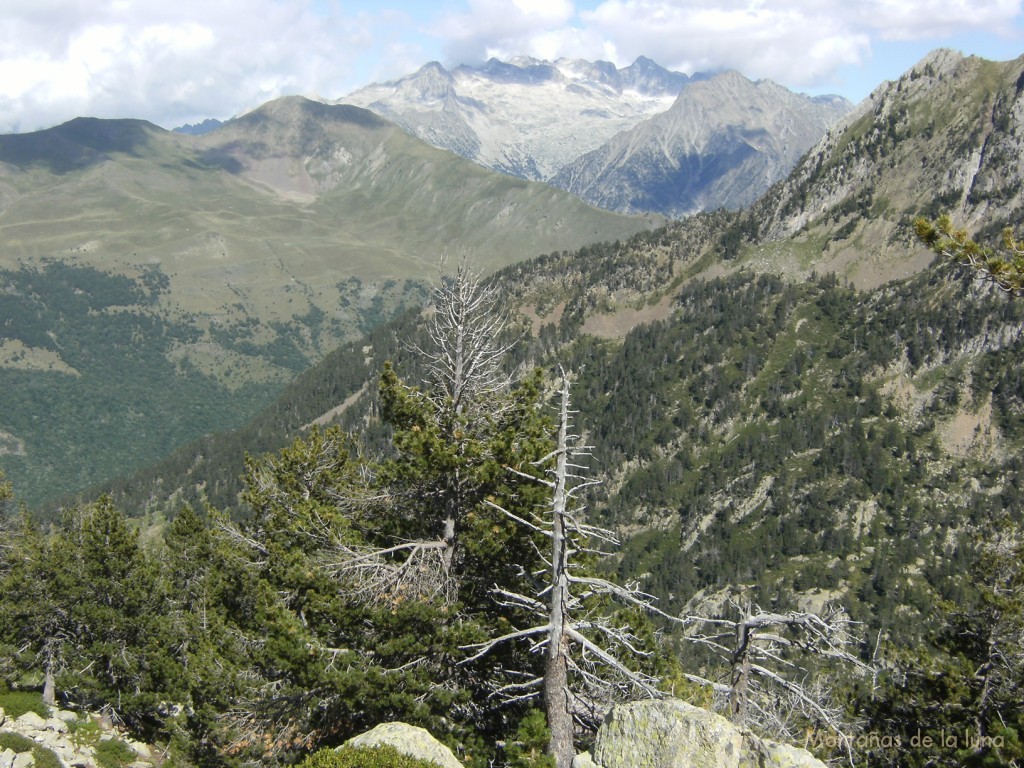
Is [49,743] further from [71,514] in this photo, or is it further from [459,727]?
[71,514]

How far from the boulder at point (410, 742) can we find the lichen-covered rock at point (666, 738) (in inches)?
155

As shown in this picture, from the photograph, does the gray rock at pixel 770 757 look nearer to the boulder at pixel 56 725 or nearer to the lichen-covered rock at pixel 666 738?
the lichen-covered rock at pixel 666 738

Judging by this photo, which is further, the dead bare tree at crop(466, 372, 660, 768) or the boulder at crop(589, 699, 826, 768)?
the dead bare tree at crop(466, 372, 660, 768)

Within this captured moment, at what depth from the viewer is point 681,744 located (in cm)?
1717

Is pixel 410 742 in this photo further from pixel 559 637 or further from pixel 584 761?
pixel 559 637

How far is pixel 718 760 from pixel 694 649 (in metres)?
131

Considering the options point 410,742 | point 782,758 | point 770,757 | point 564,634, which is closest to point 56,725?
point 410,742

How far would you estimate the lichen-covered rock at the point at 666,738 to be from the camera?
17000 mm

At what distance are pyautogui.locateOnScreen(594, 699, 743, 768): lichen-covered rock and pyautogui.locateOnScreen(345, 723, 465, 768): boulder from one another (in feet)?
12.9

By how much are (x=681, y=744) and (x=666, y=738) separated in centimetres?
37

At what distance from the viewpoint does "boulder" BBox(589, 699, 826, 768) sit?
1702cm

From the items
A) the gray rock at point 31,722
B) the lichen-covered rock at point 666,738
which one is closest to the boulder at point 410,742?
the lichen-covered rock at point 666,738

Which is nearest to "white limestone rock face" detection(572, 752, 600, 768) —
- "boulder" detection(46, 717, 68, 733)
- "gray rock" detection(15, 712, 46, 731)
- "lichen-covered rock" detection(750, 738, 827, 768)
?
"lichen-covered rock" detection(750, 738, 827, 768)

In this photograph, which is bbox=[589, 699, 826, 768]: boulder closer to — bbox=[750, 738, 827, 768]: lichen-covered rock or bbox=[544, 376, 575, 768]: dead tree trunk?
bbox=[750, 738, 827, 768]: lichen-covered rock
